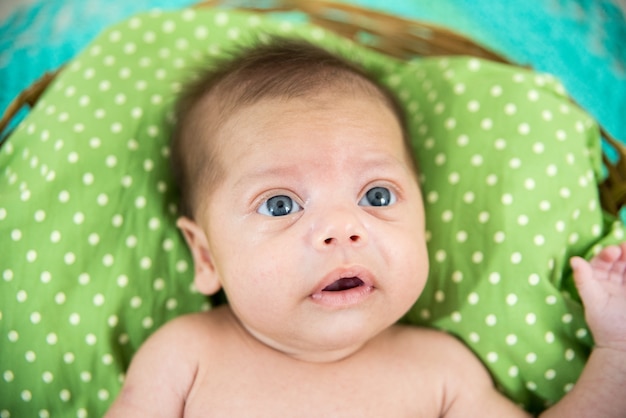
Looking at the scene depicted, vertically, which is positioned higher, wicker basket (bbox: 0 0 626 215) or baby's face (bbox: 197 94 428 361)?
wicker basket (bbox: 0 0 626 215)

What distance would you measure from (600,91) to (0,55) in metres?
1.58

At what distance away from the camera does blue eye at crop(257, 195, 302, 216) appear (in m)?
1.14

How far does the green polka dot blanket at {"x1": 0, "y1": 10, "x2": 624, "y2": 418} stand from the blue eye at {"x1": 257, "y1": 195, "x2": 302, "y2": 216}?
36 centimetres

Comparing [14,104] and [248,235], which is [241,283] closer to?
[248,235]

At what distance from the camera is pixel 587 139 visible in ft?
4.86

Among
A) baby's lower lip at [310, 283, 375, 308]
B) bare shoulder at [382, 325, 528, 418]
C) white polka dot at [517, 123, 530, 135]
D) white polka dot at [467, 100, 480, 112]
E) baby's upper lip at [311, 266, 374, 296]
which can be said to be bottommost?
bare shoulder at [382, 325, 528, 418]

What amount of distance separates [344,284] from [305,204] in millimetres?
143

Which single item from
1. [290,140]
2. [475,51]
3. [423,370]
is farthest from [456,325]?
[475,51]

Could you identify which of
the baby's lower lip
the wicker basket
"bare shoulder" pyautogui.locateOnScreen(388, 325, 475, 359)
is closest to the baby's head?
the baby's lower lip

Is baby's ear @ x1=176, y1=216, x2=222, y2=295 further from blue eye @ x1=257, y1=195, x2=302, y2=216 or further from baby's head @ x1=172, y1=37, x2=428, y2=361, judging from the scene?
blue eye @ x1=257, y1=195, x2=302, y2=216

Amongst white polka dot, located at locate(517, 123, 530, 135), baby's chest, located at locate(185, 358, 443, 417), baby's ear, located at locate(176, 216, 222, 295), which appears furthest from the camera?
white polka dot, located at locate(517, 123, 530, 135)

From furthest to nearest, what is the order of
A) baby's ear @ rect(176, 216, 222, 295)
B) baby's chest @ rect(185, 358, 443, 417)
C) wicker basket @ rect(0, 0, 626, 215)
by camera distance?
wicker basket @ rect(0, 0, 626, 215) < baby's ear @ rect(176, 216, 222, 295) < baby's chest @ rect(185, 358, 443, 417)

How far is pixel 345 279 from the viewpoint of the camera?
3.64ft

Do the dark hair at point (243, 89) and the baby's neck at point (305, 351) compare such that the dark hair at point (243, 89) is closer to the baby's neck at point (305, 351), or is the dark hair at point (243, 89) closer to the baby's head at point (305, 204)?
the baby's head at point (305, 204)
